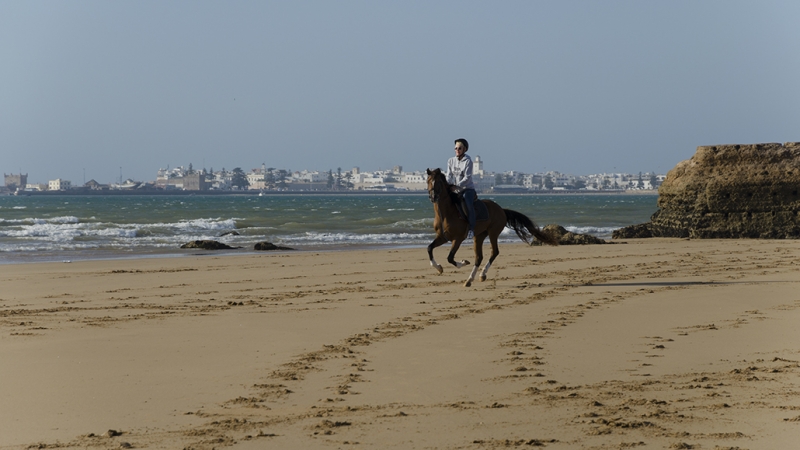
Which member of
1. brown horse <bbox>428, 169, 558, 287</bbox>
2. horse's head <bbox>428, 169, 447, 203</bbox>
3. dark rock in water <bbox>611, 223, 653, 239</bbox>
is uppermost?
horse's head <bbox>428, 169, 447, 203</bbox>

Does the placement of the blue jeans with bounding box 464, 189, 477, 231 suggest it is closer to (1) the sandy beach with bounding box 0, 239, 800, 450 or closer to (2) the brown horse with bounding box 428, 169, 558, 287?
(2) the brown horse with bounding box 428, 169, 558, 287

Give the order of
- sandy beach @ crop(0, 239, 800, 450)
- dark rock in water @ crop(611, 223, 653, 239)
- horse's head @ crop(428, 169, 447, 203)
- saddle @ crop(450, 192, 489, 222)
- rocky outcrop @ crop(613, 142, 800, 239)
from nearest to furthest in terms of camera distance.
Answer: sandy beach @ crop(0, 239, 800, 450)
horse's head @ crop(428, 169, 447, 203)
saddle @ crop(450, 192, 489, 222)
rocky outcrop @ crop(613, 142, 800, 239)
dark rock in water @ crop(611, 223, 653, 239)

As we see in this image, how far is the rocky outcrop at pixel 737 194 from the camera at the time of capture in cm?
2266

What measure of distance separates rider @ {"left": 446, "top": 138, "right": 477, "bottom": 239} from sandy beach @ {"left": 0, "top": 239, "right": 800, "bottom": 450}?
3.71 ft

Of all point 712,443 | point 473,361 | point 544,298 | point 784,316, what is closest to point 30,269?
point 544,298

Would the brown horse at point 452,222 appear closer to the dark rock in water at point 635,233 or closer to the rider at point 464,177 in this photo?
the rider at point 464,177

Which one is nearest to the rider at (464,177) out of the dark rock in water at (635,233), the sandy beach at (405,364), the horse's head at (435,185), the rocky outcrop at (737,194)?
the horse's head at (435,185)

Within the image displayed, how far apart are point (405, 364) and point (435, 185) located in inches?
224

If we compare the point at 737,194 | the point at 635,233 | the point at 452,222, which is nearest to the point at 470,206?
the point at 452,222

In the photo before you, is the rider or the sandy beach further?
the rider

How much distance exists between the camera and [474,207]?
40.3ft

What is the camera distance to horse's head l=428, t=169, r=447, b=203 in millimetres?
11859

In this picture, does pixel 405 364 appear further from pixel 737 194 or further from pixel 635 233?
pixel 635 233

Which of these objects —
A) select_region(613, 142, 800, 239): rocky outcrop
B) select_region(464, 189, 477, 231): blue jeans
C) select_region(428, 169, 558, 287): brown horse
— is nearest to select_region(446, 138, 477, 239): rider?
select_region(464, 189, 477, 231): blue jeans
